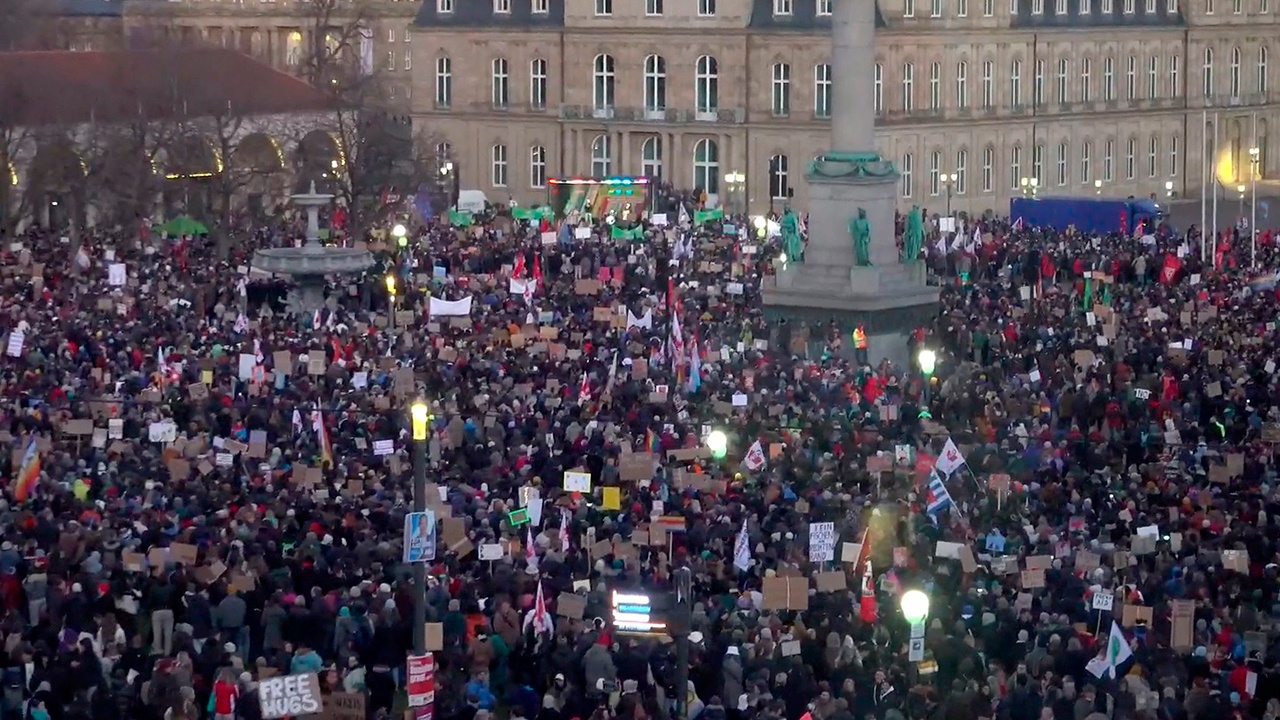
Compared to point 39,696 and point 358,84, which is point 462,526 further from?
point 358,84

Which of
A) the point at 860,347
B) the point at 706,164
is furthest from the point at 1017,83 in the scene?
the point at 860,347

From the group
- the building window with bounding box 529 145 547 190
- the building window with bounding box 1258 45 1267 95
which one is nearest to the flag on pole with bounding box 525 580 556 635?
the building window with bounding box 529 145 547 190

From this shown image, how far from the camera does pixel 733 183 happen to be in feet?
281

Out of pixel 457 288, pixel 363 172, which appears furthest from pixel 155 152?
pixel 457 288

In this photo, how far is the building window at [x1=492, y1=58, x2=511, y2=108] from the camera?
9162cm

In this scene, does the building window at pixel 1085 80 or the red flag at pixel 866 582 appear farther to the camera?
the building window at pixel 1085 80

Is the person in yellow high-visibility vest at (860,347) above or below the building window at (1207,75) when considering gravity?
below

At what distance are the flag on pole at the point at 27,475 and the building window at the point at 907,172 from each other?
55066 millimetres

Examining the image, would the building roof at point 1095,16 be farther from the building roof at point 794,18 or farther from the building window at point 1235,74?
the building roof at point 794,18

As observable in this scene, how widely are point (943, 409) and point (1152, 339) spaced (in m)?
6.09

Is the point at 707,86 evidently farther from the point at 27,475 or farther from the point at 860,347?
the point at 27,475

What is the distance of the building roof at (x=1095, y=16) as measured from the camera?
92.1 meters

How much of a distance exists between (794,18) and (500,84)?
9.81 m

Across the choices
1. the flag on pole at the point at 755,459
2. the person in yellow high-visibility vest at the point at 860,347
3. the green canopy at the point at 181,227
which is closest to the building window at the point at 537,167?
the green canopy at the point at 181,227
